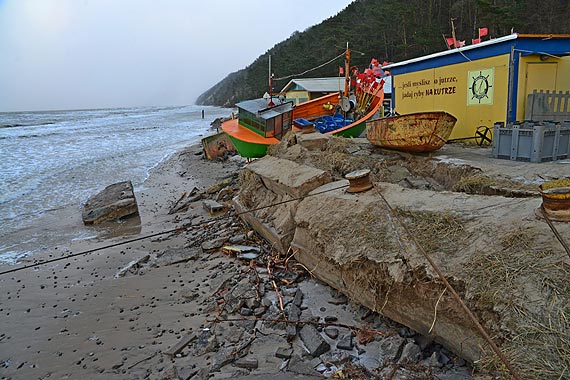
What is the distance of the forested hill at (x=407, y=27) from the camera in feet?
111

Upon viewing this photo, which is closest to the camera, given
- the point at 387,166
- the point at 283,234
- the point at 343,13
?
the point at 283,234

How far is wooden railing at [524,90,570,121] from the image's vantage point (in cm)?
873

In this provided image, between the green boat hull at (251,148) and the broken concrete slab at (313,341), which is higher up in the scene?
the green boat hull at (251,148)

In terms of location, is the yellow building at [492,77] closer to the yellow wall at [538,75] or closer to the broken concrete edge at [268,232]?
the yellow wall at [538,75]

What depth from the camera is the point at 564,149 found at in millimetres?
7094

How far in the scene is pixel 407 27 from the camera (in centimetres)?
4997

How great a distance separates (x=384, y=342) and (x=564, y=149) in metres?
5.56

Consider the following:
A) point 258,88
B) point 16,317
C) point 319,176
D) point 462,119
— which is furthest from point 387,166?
point 258,88

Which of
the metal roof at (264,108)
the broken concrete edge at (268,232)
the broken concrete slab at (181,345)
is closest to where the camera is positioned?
the broken concrete slab at (181,345)

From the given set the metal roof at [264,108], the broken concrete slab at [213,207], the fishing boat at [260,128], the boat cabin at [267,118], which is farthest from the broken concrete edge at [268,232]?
the metal roof at [264,108]

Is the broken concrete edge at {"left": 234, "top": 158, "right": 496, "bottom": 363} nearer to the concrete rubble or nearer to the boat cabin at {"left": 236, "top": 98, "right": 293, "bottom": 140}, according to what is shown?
the concrete rubble

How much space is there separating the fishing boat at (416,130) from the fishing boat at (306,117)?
11.0ft

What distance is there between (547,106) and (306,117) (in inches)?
326

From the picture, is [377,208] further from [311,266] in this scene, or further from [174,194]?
[174,194]
